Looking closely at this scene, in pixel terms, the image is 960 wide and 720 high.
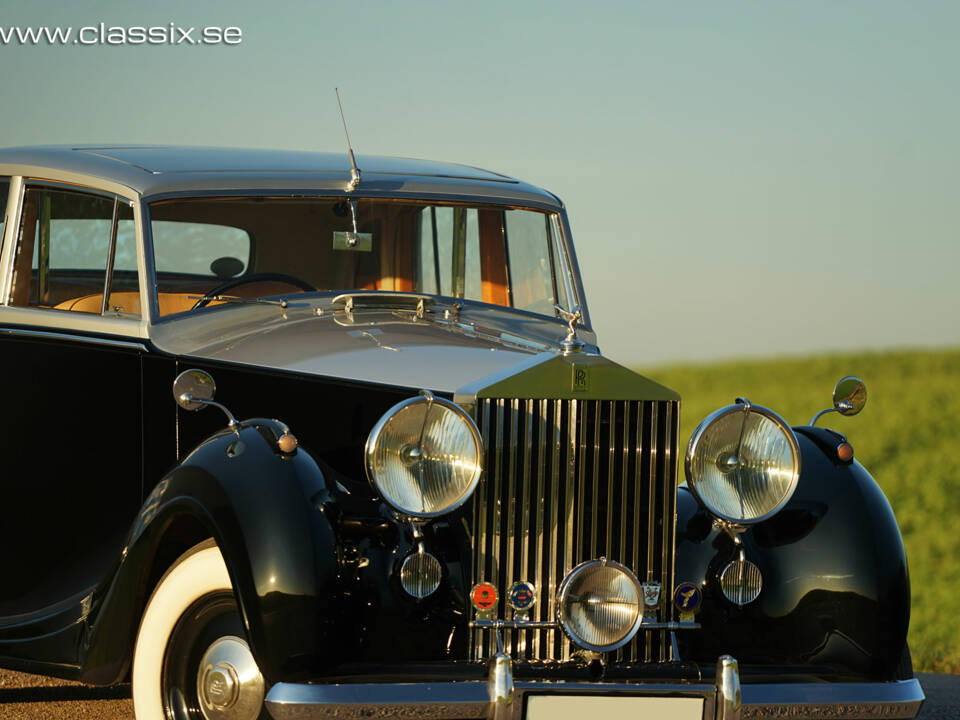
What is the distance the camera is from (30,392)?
4.41 m

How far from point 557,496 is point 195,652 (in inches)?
42.5

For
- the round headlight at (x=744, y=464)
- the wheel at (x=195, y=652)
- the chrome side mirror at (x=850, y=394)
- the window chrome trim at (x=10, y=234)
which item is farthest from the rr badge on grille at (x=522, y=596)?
the window chrome trim at (x=10, y=234)

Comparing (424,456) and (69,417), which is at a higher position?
(424,456)

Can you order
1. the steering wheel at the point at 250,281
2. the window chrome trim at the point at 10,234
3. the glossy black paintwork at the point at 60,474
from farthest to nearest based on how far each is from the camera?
the window chrome trim at the point at 10,234
the steering wheel at the point at 250,281
the glossy black paintwork at the point at 60,474

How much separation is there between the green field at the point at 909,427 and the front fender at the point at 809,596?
3.82m

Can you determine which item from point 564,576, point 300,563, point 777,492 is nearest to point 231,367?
point 300,563

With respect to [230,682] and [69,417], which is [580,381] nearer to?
[230,682]

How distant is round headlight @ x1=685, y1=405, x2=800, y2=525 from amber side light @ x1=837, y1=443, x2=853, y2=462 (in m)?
0.42

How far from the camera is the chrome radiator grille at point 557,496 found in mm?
3355

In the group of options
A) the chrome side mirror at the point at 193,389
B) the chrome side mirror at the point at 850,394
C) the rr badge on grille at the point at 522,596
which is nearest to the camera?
the rr badge on grille at the point at 522,596

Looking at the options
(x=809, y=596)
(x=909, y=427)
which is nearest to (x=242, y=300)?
(x=809, y=596)

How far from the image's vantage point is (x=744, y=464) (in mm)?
3465

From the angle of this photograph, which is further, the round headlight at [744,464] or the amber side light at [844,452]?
the amber side light at [844,452]

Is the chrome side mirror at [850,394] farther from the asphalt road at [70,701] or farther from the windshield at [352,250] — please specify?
the asphalt road at [70,701]
